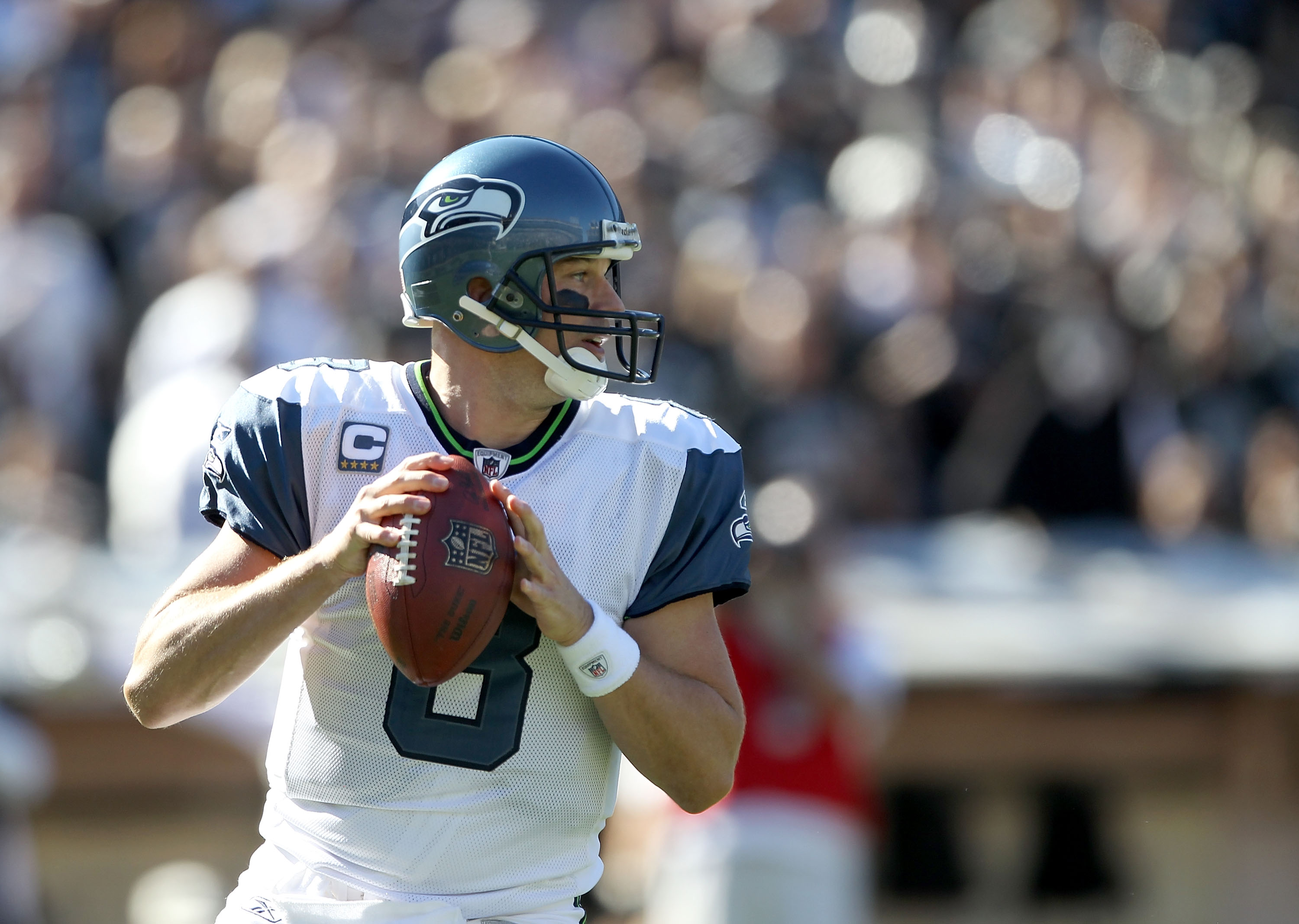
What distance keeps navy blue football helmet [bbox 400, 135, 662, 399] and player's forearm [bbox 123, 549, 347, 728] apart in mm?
552

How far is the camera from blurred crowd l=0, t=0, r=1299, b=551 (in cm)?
702

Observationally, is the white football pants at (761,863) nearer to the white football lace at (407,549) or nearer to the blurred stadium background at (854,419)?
the blurred stadium background at (854,419)

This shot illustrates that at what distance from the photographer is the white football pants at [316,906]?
2.76 metres

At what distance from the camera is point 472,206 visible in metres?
2.96

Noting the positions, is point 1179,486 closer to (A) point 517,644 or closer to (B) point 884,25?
(B) point 884,25

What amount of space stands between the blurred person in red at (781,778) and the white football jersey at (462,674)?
2.53 meters

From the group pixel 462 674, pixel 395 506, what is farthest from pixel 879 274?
pixel 395 506

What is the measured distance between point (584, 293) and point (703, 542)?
49 cm

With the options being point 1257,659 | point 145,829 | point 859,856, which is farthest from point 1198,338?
point 145,829

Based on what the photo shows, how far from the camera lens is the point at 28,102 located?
338 inches

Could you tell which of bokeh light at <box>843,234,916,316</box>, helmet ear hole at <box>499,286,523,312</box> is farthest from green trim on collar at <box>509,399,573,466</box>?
bokeh light at <box>843,234,916,316</box>

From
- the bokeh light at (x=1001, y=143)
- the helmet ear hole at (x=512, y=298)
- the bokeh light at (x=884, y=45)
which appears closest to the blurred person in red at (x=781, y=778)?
the helmet ear hole at (x=512, y=298)

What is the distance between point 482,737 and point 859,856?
3.26 meters

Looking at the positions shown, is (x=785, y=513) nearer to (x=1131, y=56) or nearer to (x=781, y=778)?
(x=781, y=778)
